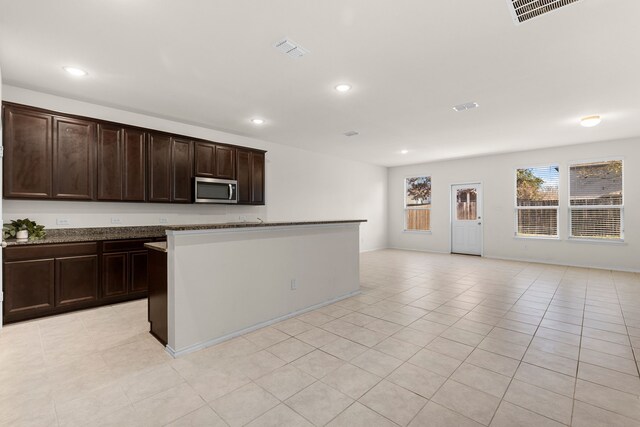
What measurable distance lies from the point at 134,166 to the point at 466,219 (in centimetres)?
784

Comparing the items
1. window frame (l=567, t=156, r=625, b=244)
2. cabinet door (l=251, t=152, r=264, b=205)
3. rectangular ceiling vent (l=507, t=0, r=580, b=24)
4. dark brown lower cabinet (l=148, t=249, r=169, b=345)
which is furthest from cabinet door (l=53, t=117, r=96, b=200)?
window frame (l=567, t=156, r=625, b=244)

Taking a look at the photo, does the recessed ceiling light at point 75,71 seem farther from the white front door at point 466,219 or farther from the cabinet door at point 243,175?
the white front door at point 466,219

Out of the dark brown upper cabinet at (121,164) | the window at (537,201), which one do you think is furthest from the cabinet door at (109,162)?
the window at (537,201)

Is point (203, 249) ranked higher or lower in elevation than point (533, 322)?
higher

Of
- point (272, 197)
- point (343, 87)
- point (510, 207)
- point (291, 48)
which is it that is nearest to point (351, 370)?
point (291, 48)

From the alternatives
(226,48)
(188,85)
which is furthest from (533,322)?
(188,85)

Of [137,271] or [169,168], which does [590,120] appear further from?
[137,271]

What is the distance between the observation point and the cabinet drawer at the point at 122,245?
12.5ft

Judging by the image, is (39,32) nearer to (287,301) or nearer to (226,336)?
(226,336)

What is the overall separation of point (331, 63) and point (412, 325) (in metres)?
2.84

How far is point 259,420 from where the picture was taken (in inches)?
69.7

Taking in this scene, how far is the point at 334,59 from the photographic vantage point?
9.60 ft

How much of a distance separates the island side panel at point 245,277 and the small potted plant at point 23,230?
2334mm

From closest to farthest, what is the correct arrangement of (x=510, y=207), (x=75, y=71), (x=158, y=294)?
(x=158, y=294), (x=75, y=71), (x=510, y=207)
